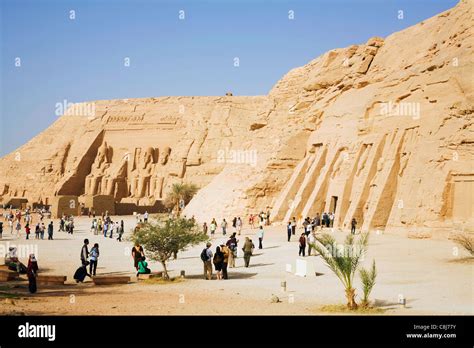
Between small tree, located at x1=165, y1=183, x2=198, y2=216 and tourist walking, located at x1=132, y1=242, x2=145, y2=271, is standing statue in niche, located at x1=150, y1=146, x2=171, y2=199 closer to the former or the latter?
small tree, located at x1=165, y1=183, x2=198, y2=216

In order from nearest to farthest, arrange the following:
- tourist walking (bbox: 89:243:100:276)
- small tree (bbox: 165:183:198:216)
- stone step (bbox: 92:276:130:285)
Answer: stone step (bbox: 92:276:130:285) → tourist walking (bbox: 89:243:100:276) → small tree (bbox: 165:183:198:216)

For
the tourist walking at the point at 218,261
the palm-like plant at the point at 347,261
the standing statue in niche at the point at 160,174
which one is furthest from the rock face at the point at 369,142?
the palm-like plant at the point at 347,261

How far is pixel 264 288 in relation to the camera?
1563 cm

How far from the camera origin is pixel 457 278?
15.1 meters

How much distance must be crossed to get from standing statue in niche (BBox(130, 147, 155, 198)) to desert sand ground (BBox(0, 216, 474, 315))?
46132 millimetres

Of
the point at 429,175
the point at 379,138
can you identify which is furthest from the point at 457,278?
the point at 379,138

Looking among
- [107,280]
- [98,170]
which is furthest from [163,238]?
[98,170]

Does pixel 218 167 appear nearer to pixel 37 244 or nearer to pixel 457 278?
pixel 37 244

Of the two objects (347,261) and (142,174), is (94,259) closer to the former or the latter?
(347,261)

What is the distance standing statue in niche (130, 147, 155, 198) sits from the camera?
2769 inches

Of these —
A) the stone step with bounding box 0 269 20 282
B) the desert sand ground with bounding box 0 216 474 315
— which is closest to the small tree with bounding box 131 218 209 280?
the desert sand ground with bounding box 0 216 474 315

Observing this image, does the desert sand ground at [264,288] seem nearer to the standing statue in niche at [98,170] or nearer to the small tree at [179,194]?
the small tree at [179,194]

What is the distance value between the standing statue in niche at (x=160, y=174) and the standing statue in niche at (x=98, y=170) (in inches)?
271

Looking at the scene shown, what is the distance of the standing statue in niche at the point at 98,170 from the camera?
71625 mm
